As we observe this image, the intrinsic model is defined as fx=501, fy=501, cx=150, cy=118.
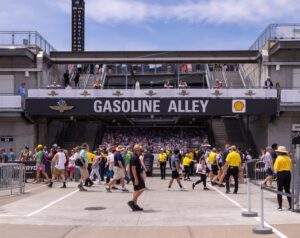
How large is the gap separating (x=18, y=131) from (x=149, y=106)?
28.6 ft

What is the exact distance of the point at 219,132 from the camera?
118 feet

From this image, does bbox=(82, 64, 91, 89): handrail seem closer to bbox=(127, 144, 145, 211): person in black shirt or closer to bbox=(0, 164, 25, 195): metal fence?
bbox=(0, 164, 25, 195): metal fence

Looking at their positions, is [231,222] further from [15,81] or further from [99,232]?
[15,81]

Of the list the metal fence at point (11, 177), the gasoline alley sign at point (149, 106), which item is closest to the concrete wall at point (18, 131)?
the gasoline alley sign at point (149, 106)

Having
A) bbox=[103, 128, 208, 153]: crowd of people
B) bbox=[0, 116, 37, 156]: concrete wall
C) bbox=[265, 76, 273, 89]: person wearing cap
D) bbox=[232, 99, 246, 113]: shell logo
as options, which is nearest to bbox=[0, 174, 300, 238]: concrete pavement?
bbox=[232, 99, 246, 113]: shell logo

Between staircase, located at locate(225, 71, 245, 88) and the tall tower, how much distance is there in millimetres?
62054

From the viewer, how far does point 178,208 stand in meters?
13.6

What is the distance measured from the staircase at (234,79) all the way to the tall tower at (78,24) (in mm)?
62054

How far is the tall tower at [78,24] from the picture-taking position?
9988cm

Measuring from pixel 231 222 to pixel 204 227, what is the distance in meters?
0.92

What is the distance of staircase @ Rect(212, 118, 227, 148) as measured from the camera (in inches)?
1350

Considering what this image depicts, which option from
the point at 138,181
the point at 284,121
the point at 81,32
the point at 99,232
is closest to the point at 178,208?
the point at 138,181

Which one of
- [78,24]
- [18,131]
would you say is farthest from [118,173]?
[78,24]

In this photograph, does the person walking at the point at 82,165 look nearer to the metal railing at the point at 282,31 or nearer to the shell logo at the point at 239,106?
the shell logo at the point at 239,106
